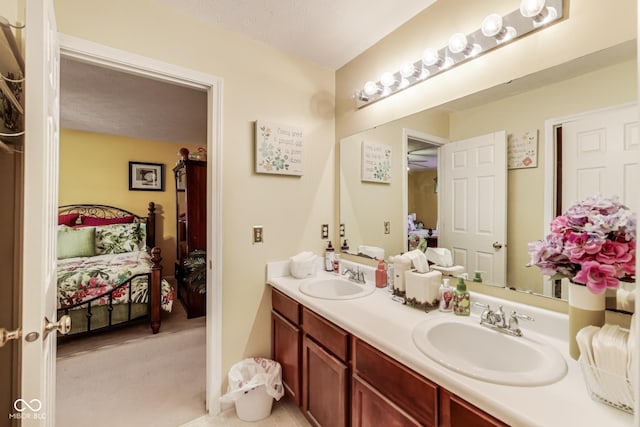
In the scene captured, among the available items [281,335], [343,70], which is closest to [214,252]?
[281,335]

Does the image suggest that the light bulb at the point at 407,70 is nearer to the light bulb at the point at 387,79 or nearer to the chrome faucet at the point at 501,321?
the light bulb at the point at 387,79

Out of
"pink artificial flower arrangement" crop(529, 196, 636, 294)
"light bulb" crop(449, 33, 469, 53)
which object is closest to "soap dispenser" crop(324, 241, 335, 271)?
"pink artificial flower arrangement" crop(529, 196, 636, 294)

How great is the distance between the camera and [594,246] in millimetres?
829

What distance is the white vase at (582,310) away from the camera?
88cm

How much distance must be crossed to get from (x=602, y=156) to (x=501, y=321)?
72cm

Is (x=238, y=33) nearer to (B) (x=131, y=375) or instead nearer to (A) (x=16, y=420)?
(A) (x=16, y=420)

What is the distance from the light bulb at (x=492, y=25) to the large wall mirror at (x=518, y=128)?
0.23 metres

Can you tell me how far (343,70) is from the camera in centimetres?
212

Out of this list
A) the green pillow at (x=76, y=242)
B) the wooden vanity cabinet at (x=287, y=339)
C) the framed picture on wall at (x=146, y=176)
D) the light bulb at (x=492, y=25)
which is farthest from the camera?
the framed picture on wall at (x=146, y=176)

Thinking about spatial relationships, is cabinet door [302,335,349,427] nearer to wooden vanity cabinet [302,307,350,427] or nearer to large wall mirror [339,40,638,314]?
wooden vanity cabinet [302,307,350,427]

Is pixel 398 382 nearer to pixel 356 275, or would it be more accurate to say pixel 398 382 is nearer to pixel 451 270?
pixel 451 270

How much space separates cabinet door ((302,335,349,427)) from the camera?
1.28m

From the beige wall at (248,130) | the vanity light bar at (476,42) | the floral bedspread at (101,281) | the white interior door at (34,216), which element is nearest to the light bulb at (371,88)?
the vanity light bar at (476,42)

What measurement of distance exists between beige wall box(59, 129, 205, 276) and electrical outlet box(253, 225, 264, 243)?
3575 millimetres
